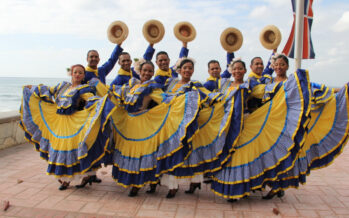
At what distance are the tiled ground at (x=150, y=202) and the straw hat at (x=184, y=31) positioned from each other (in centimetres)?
297

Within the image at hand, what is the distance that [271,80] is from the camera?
4.04 meters

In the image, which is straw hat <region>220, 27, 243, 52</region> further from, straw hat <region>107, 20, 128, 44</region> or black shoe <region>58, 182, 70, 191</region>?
black shoe <region>58, 182, 70, 191</region>

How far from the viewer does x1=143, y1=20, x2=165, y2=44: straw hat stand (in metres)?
5.44

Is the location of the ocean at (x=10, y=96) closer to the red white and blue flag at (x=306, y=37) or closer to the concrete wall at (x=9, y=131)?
the concrete wall at (x=9, y=131)

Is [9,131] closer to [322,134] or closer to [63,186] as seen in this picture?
[63,186]

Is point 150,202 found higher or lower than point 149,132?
lower

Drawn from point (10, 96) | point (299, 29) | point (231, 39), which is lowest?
point (10, 96)

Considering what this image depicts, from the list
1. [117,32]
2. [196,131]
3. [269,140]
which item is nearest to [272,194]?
[269,140]

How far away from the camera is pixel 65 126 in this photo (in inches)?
149

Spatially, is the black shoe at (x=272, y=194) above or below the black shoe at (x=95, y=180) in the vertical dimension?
above

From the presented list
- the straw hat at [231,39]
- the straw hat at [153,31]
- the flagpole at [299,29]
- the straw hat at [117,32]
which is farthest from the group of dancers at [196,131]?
the flagpole at [299,29]

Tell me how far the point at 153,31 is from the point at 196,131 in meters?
2.86

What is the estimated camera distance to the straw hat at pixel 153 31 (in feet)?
17.8

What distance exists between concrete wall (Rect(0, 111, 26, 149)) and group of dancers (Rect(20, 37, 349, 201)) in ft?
7.72
